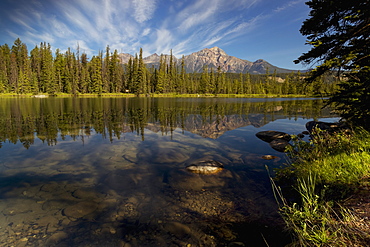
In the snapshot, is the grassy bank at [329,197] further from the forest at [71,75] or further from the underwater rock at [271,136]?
the forest at [71,75]

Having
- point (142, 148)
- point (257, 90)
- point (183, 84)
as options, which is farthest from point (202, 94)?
point (142, 148)

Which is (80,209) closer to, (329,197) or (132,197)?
(132,197)

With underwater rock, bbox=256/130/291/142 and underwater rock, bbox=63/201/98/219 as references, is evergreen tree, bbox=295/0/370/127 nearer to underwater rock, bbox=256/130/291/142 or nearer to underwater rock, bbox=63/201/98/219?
underwater rock, bbox=256/130/291/142

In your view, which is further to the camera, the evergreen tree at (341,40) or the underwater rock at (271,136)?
the underwater rock at (271,136)

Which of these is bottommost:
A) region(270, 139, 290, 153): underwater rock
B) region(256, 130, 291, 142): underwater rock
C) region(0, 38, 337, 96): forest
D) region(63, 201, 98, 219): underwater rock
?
region(63, 201, 98, 219): underwater rock

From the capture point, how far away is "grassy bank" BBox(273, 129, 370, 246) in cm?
281

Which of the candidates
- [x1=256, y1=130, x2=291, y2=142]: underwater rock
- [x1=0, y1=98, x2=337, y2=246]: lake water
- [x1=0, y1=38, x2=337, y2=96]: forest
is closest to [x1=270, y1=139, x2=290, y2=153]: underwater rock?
[x1=256, y1=130, x2=291, y2=142]: underwater rock

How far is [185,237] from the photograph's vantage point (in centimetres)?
382

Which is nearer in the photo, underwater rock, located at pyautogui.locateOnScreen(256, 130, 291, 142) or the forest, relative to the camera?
underwater rock, located at pyautogui.locateOnScreen(256, 130, 291, 142)

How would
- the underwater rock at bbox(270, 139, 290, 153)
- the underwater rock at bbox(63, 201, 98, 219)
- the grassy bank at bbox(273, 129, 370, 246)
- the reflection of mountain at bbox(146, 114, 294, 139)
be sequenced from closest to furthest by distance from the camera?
the grassy bank at bbox(273, 129, 370, 246)
the underwater rock at bbox(63, 201, 98, 219)
the underwater rock at bbox(270, 139, 290, 153)
the reflection of mountain at bbox(146, 114, 294, 139)

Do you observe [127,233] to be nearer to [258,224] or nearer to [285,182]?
[258,224]

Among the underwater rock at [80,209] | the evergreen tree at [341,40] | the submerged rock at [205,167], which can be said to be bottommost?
the underwater rock at [80,209]

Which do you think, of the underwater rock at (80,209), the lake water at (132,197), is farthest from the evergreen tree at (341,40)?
the underwater rock at (80,209)

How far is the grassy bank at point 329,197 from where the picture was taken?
2811 mm
